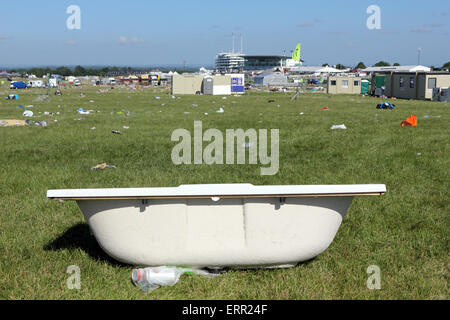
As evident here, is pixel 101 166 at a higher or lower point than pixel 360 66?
lower

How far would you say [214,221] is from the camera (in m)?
3.35

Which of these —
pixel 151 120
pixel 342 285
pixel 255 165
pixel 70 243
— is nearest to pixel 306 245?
pixel 342 285

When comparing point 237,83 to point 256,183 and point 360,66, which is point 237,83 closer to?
point 256,183

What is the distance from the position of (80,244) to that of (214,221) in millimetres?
1646

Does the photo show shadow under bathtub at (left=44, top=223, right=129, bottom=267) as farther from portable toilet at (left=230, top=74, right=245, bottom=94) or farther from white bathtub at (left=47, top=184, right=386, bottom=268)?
portable toilet at (left=230, top=74, right=245, bottom=94)

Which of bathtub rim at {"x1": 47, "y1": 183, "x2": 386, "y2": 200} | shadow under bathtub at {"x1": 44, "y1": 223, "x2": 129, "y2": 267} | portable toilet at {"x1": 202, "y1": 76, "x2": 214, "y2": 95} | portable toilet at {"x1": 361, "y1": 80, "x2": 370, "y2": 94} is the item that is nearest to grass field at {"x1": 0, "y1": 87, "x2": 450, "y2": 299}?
shadow under bathtub at {"x1": 44, "y1": 223, "x2": 129, "y2": 267}

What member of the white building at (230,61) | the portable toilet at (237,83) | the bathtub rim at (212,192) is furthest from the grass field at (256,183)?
the white building at (230,61)

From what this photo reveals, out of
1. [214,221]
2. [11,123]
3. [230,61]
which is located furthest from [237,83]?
[230,61]

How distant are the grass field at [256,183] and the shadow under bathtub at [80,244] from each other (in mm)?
11

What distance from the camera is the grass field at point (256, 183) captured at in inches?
134

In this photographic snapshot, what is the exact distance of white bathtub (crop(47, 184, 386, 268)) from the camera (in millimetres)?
3217

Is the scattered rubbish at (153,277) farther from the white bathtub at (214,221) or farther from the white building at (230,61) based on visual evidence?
the white building at (230,61)

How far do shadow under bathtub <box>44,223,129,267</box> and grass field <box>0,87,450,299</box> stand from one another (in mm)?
11
